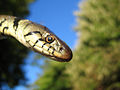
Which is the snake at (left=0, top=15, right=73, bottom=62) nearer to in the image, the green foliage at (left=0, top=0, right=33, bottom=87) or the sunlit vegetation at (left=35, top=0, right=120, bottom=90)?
the sunlit vegetation at (left=35, top=0, right=120, bottom=90)

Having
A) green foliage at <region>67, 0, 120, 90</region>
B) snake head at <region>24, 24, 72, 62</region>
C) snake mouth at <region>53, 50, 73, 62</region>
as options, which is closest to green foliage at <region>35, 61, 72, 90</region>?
green foliage at <region>67, 0, 120, 90</region>

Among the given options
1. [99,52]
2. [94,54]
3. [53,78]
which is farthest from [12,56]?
[99,52]

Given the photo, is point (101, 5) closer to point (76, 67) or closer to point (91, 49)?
point (91, 49)

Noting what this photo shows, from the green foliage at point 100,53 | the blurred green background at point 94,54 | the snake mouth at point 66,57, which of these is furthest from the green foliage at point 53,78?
the snake mouth at point 66,57

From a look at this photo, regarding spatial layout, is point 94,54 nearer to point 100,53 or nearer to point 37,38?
point 100,53

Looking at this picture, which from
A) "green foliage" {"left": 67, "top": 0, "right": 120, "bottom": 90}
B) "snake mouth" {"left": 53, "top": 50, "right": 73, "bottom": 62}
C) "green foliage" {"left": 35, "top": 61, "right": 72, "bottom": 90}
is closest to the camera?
"snake mouth" {"left": 53, "top": 50, "right": 73, "bottom": 62}

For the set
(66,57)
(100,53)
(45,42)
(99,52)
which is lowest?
(66,57)

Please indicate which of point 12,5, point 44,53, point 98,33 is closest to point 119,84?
point 98,33

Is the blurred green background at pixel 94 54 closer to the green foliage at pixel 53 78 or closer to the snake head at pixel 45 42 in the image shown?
the green foliage at pixel 53 78
